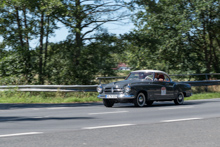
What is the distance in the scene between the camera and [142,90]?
→ 15.1m

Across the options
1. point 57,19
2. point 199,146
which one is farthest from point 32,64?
point 199,146

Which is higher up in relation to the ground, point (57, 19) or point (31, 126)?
point (57, 19)

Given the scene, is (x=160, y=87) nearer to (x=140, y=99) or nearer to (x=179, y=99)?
(x=140, y=99)

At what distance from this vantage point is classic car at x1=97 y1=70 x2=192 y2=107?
14.8m

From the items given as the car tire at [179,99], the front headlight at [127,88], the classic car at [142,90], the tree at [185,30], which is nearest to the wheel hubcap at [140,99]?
the classic car at [142,90]

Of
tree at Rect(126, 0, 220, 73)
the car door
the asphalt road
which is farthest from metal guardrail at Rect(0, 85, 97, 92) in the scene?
tree at Rect(126, 0, 220, 73)

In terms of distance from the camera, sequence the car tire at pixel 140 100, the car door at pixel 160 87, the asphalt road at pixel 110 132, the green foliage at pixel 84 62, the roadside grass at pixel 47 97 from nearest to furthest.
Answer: the asphalt road at pixel 110 132, the car tire at pixel 140 100, the car door at pixel 160 87, the roadside grass at pixel 47 97, the green foliage at pixel 84 62

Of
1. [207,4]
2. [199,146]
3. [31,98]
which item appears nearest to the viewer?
[199,146]

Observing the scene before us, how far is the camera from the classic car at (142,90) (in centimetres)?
1475

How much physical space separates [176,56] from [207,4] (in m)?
5.82

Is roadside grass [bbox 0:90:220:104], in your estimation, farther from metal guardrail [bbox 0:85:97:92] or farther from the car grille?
the car grille

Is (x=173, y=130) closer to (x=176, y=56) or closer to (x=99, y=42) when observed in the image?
(x=99, y=42)

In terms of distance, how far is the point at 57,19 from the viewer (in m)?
23.6

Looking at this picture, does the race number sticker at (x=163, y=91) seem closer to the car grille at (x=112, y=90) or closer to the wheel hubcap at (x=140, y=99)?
the wheel hubcap at (x=140, y=99)
